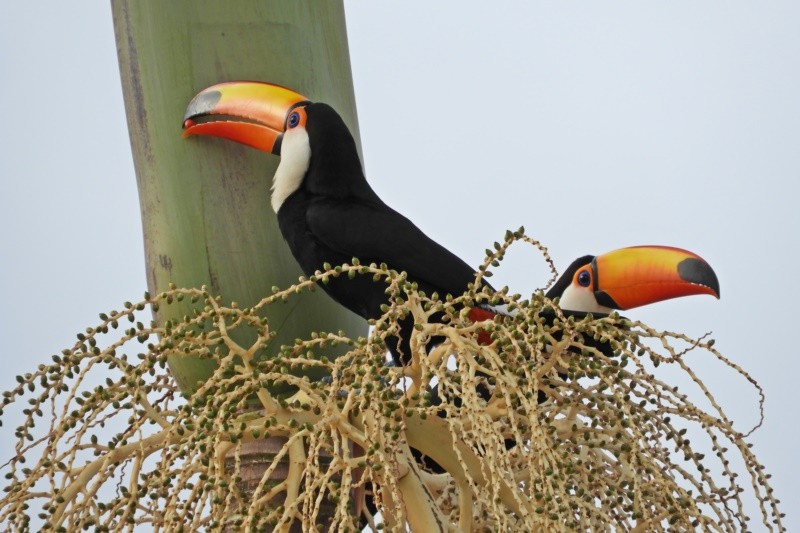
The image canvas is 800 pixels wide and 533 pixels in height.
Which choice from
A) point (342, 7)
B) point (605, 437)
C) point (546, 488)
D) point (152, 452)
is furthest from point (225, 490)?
point (342, 7)

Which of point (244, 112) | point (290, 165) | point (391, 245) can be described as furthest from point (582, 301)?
point (244, 112)

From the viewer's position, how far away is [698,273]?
243 centimetres

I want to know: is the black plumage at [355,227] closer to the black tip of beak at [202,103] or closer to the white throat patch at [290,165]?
the white throat patch at [290,165]

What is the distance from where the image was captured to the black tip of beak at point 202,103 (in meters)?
2.13

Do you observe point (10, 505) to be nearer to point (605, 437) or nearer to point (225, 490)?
point (225, 490)

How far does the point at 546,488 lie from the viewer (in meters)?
1.43

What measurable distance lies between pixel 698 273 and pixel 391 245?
0.60 metres

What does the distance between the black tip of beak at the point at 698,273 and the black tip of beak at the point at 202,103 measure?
3.21 ft

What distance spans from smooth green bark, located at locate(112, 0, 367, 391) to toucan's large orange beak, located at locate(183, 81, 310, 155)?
0.02 m

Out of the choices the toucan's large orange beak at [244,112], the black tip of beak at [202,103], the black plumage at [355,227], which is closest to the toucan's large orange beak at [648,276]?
the black plumage at [355,227]

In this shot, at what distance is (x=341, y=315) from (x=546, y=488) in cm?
87

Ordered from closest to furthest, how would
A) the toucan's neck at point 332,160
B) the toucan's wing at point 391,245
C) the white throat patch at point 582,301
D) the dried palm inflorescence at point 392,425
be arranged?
the dried palm inflorescence at point 392,425, the toucan's neck at point 332,160, the toucan's wing at point 391,245, the white throat patch at point 582,301

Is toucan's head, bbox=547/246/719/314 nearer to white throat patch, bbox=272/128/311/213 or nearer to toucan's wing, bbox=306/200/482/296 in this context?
toucan's wing, bbox=306/200/482/296

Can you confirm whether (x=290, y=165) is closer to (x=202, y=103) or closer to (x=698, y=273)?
(x=202, y=103)
